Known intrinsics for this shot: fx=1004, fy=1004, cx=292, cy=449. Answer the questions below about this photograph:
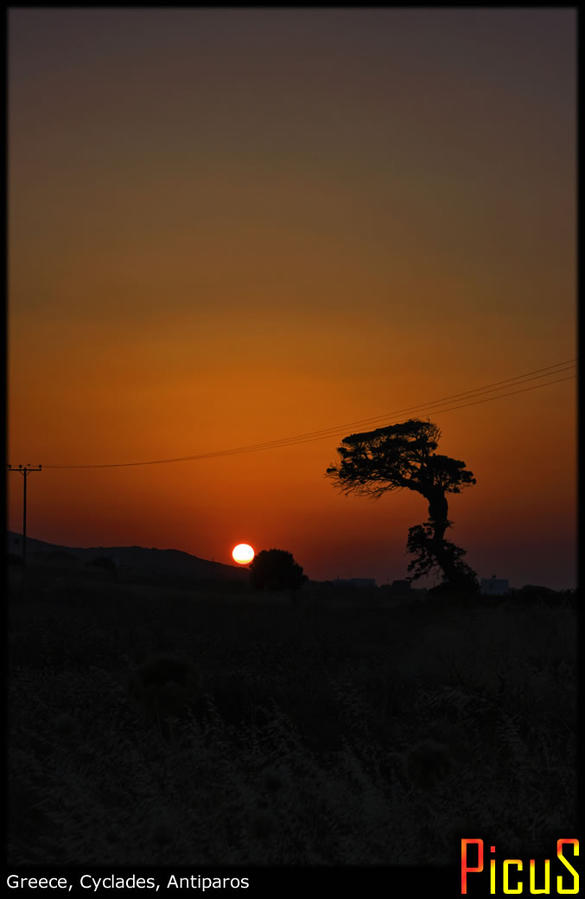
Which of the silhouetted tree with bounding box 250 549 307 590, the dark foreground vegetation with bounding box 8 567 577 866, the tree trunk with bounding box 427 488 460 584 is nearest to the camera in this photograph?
the dark foreground vegetation with bounding box 8 567 577 866

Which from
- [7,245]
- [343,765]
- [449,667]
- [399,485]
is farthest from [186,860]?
[399,485]

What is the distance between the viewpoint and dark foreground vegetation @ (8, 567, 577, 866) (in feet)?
25.4

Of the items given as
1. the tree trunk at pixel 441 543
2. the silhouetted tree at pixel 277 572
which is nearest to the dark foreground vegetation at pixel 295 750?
the tree trunk at pixel 441 543

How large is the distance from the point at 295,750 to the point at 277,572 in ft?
161

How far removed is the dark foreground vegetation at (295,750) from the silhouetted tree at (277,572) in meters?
35.5

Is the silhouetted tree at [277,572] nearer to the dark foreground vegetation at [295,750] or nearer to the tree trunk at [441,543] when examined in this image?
the tree trunk at [441,543]

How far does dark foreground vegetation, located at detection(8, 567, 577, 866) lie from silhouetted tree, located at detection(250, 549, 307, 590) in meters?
35.5

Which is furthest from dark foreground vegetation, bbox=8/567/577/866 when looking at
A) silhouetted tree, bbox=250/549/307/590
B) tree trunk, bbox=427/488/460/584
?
silhouetted tree, bbox=250/549/307/590

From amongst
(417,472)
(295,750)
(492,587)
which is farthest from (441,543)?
(492,587)

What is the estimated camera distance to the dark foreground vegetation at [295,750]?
7750mm

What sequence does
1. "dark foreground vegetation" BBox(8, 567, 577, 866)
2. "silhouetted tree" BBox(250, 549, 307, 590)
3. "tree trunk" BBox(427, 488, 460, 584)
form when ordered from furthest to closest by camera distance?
"silhouetted tree" BBox(250, 549, 307, 590) → "tree trunk" BBox(427, 488, 460, 584) → "dark foreground vegetation" BBox(8, 567, 577, 866)

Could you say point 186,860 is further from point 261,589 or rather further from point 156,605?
point 261,589

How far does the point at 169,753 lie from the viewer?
1081cm

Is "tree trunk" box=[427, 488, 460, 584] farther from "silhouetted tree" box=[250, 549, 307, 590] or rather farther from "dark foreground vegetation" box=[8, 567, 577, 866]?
"dark foreground vegetation" box=[8, 567, 577, 866]
